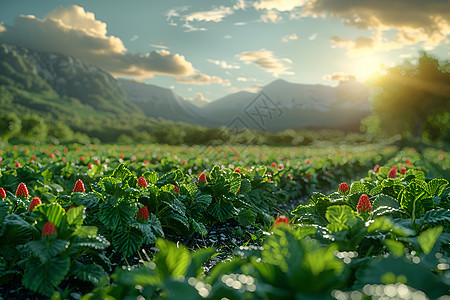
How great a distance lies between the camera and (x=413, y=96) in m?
27.2

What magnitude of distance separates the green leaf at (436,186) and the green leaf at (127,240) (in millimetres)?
2939

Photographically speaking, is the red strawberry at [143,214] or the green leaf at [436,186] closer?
the red strawberry at [143,214]

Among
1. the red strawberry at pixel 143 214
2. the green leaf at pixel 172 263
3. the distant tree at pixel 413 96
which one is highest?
the distant tree at pixel 413 96

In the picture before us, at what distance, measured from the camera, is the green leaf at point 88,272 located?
2135mm

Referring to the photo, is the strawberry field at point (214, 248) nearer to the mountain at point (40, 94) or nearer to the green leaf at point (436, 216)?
the green leaf at point (436, 216)

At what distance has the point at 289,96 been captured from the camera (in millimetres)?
160000

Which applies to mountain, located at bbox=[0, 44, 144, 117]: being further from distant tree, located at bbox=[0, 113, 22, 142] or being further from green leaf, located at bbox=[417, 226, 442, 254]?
green leaf, located at bbox=[417, 226, 442, 254]

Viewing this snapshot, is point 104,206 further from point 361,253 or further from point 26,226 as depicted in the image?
point 361,253

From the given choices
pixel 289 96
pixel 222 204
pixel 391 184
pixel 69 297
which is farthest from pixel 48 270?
pixel 289 96

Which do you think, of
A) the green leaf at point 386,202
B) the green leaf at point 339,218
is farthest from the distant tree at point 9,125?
the green leaf at point 339,218

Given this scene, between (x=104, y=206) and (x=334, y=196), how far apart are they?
2.54m

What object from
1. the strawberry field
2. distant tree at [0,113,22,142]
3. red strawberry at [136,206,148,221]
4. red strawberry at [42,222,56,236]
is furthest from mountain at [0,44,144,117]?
red strawberry at [42,222,56,236]

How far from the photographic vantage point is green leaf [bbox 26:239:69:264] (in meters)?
1.98

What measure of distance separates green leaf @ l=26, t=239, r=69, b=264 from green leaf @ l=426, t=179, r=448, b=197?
3.38 m
